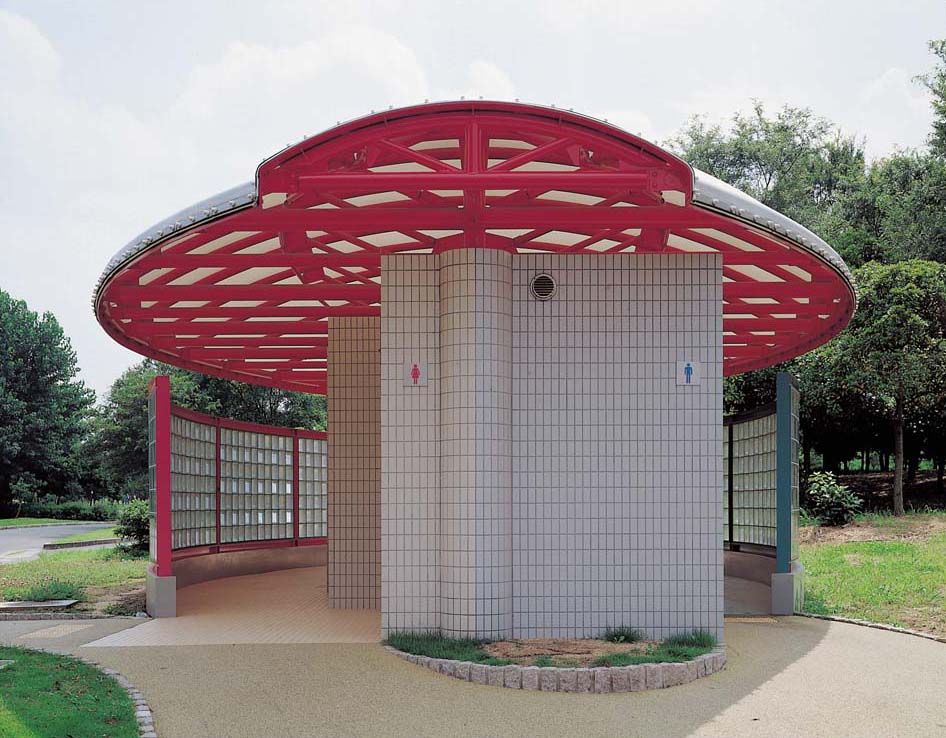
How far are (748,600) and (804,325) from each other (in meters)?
3.83

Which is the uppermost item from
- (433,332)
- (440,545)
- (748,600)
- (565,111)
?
(565,111)

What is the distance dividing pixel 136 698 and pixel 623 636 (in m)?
4.35

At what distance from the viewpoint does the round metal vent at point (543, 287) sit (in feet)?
33.9

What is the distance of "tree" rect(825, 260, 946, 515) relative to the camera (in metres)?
24.5

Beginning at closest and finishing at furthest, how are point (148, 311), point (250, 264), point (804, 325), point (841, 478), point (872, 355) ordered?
point (250, 264) < point (148, 311) < point (804, 325) < point (872, 355) < point (841, 478)

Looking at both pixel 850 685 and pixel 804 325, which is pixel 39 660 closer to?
pixel 850 685

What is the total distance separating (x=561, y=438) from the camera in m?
10.3

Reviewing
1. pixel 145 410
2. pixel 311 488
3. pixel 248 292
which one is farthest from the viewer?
pixel 145 410

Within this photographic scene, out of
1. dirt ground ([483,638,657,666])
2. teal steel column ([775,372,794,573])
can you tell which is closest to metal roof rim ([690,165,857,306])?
dirt ground ([483,638,657,666])

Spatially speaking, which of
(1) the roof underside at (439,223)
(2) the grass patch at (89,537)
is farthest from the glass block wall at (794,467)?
(2) the grass patch at (89,537)

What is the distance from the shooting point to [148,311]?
13.7 meters

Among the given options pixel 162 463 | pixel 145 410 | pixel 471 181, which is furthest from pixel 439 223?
pixel 145 410

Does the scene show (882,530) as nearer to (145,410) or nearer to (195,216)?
(195,216)

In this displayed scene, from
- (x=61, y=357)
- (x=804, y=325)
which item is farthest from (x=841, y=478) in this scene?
(x=61, y=357)
